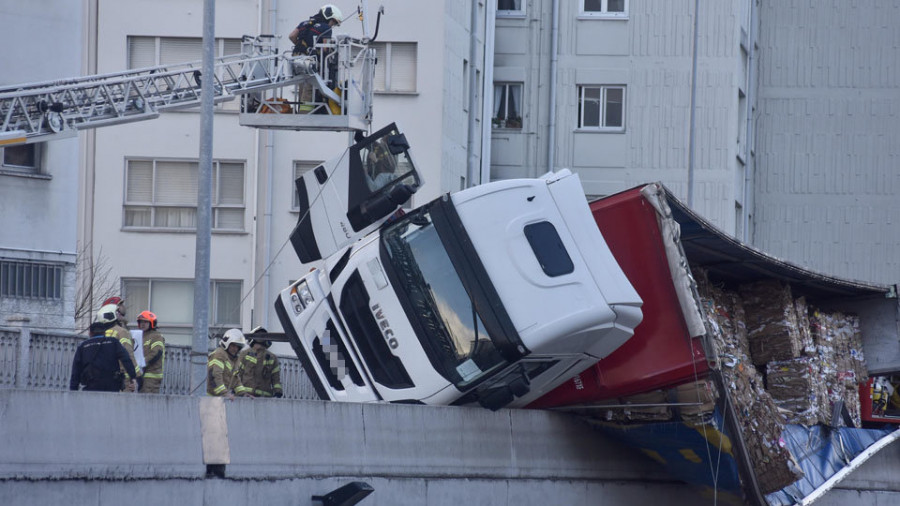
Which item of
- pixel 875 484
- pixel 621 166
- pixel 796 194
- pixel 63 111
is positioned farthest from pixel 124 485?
pixel 796 194

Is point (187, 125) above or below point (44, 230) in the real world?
above

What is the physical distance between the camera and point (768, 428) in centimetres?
1404

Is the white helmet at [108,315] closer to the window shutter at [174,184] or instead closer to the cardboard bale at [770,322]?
the cardboard bale at [770,322]

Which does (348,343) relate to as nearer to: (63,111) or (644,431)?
(644,431)

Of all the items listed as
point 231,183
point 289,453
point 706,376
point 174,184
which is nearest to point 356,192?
point 706,376

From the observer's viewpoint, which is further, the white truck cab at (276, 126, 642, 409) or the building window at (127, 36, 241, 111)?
the building window at (127, 36, 241, 111)

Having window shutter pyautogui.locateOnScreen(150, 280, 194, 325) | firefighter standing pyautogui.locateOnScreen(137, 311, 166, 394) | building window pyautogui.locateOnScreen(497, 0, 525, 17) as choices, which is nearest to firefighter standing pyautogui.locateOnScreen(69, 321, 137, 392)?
firefighter standing pyautogui.locateOnScreen(137, 311, 166, 394)

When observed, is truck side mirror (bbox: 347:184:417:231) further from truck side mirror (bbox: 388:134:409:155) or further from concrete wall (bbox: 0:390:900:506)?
concrete wall (bbox: 0:390:900:506)

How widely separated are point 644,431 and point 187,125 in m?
23.3

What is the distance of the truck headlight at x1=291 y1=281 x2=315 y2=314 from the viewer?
1478 centimetres

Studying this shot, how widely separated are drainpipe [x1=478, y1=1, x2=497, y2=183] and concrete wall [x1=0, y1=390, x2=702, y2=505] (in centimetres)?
2309

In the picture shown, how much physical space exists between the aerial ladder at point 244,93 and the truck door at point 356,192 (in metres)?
3.55

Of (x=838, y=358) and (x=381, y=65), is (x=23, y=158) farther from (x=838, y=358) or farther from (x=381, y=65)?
(x=838, y=358)

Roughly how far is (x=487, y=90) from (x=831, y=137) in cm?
1129
